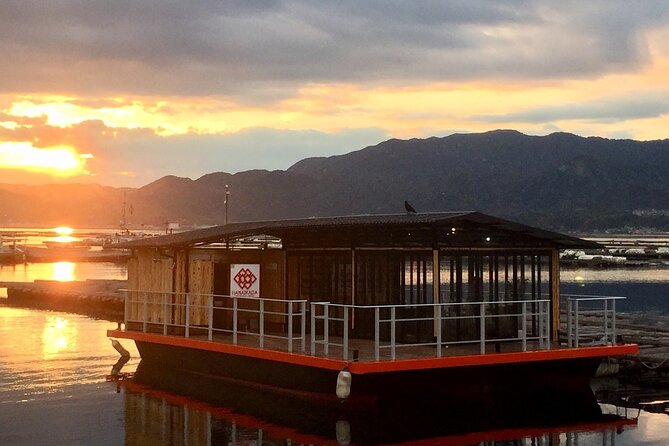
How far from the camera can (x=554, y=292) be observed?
26.1m

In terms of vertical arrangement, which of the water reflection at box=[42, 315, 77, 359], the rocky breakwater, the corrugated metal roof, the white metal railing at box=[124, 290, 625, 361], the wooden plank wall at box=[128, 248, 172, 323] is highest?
the corrugated metal roof

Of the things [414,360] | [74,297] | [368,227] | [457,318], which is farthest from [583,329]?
[74,297]

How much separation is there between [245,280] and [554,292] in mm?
9197

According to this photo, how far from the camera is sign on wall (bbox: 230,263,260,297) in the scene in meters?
28.2

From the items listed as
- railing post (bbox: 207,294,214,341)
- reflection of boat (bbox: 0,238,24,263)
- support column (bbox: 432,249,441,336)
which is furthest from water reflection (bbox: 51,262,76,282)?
support column (bbox: 432,249,441,336)

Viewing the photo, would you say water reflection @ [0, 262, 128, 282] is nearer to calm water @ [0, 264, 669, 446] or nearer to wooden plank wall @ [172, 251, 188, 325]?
wooden plank wall @ [172, 251, 188, 325]

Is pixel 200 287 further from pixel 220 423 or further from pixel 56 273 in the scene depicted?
pixel 56 273

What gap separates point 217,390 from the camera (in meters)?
26.4

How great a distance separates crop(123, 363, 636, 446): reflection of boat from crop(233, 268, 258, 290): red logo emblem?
10.8ft

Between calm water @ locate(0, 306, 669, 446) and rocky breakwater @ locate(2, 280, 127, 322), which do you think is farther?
rocky breakwater @ locate(2, 280, 127, 322)

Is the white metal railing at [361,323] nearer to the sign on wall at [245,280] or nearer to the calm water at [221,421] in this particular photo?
the sign on wall at [245,280]

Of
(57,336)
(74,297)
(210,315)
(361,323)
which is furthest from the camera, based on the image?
(74,297)

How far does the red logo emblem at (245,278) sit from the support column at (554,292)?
346 inches

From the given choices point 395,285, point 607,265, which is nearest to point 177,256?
point 395,285
